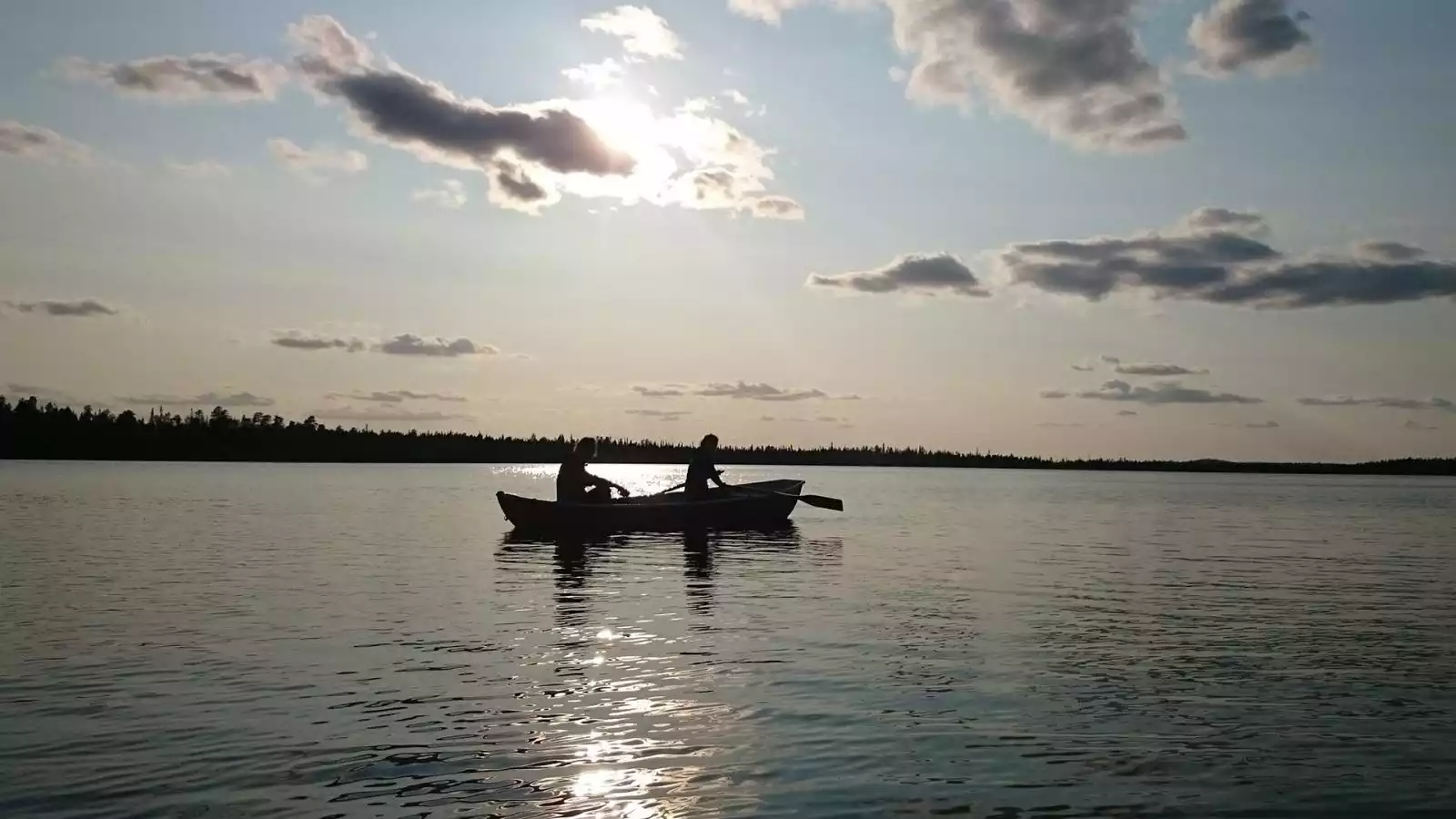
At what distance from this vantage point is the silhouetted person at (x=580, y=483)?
34656mm

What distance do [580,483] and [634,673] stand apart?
22.1m

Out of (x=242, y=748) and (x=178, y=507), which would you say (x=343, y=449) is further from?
(x=242, y=748)

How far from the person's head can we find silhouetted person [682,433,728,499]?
10.4 ft

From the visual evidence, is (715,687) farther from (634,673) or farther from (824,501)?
(824,501)

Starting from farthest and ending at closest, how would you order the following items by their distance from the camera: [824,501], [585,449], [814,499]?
[814,499] → [824,501] → [585,449]

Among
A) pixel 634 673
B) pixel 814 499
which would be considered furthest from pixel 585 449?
pixel 634 673

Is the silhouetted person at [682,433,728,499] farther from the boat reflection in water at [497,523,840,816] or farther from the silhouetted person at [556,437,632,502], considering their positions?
the boat reflection in water at [497,523,840,816]

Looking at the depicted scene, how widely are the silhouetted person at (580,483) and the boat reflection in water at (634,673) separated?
210 inches

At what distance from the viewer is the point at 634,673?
13.6 meters

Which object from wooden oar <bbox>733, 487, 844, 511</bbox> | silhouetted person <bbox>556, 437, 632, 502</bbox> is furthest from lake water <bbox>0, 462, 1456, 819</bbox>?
wooden oar <bbox>733, 487, 844, 511</bbox>

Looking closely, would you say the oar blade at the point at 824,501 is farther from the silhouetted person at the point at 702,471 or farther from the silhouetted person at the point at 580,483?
the silhouetted person at the point at 580,483

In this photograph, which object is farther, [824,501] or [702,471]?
[824,501]

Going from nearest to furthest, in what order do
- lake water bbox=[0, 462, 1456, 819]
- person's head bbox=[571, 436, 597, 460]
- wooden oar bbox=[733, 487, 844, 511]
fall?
lake water bbox=[0, 462, 1456, 819], person's head bbox=[571, 436, 597, 460], wooden oar bbox=[733, 487, 844, 511]

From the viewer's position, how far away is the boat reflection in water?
352 inches
